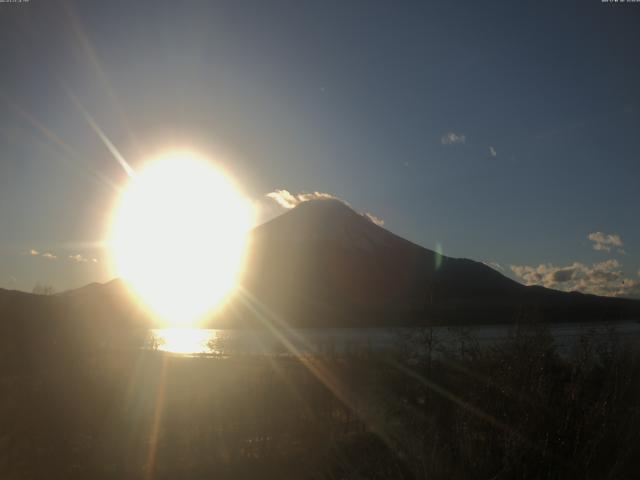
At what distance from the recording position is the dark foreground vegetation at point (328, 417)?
4.40m

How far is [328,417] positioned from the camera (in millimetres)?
11461

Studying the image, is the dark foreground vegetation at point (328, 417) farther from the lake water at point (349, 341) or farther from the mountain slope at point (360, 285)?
the mountain slope at point (360, 285)

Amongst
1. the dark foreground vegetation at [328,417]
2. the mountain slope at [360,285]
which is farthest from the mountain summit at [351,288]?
the dark foreground vegetation at [328,417]

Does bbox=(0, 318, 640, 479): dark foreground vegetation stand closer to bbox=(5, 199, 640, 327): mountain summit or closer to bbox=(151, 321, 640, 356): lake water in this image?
bbox=(151, 321, 640, 356): lake water

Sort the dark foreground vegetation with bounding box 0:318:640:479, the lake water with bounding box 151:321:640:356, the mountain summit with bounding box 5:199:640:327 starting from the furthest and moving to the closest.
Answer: the mountain summit with bounding box 5:199:640:327 → the lake water with bounding box 151:321:640:356 → the dark foreground vegetation with bounding box 0:318:640:479

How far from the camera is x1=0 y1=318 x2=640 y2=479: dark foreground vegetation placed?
440 cm

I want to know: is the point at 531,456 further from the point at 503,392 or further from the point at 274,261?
the point at 274,261

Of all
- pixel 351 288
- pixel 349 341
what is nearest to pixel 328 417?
pixel 349 341

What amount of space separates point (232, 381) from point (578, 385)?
45.2 ft

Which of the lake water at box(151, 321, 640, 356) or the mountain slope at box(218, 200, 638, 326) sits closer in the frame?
the lake water at box(151, 321, 640, 356)

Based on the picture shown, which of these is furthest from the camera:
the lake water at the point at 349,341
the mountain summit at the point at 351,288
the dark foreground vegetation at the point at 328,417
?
the mountain summit at the point at 351,288

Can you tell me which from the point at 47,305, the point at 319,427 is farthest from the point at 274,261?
the point at 319,427

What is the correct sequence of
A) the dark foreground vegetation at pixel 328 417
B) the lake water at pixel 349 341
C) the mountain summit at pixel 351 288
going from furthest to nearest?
the mountain summit at pixel 351 288
the lake water at pixel 349 341
the dark foreground vegetation at pixel 328 417

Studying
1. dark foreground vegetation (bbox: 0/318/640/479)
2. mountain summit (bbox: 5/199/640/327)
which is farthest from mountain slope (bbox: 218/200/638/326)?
dark foreground vegetation (bbox: 0/318/640/479)
